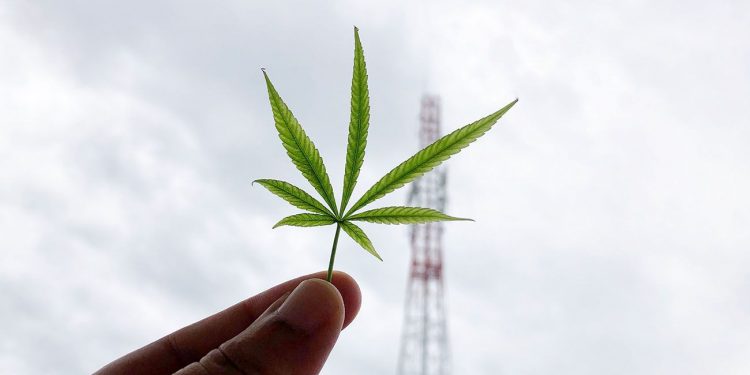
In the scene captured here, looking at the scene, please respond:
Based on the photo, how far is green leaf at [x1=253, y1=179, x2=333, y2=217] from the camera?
1993 mm

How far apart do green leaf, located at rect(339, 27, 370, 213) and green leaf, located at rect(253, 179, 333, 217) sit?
0.29ft

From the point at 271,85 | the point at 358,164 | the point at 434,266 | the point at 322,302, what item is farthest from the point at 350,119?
the point at 434,266

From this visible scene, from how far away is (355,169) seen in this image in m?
1.94

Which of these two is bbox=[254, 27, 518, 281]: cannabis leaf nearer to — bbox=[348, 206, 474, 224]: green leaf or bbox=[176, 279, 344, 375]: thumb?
bbox=[348, 206, 474, 224]: green leaf

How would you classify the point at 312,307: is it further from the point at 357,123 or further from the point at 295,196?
the point at 357,123

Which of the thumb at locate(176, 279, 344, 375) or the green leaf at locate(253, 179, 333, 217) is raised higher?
the green leaf at locate(253, 179, 333, 217)

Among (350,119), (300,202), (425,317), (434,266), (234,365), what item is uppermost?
(434,266)

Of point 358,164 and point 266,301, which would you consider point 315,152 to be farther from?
point 266,301

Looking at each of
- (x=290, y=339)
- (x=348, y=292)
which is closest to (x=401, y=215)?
(x=290, y=339)

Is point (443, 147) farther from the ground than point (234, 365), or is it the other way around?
point (443, 147)

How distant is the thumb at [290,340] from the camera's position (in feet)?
7.22

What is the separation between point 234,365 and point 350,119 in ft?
3.47

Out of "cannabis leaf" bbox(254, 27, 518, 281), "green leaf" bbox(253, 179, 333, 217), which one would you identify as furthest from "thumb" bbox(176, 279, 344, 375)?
"green leaf" bbox(253, 179, 333, 217)

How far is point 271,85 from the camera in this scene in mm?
1866
